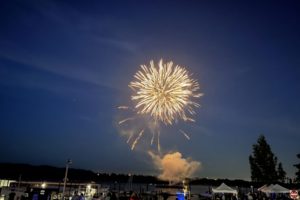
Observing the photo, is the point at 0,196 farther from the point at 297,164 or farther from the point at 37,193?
the point at 297,164

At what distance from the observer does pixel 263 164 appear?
56438mm

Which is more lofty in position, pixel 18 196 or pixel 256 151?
pixel 256 151

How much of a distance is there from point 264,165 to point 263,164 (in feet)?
0.80

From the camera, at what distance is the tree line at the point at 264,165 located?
55.8m

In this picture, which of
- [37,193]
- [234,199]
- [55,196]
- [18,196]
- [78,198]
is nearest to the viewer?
[37,193]

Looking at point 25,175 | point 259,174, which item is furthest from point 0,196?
point 25,175

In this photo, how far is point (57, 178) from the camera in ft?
614

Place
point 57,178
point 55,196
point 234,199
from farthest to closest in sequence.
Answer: point 57,178 → point 234,199 → point 55,196

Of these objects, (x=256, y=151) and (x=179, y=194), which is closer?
(x=179, y=194)

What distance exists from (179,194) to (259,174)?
31.1 metres

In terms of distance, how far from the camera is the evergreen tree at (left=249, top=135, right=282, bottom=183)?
5578 cm

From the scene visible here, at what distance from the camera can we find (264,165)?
185ft

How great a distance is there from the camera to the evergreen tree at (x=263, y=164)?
5578 centimetres

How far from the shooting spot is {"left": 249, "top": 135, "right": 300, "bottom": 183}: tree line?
183ft
